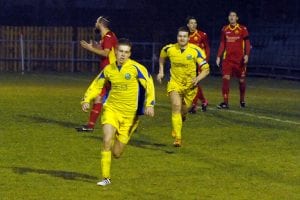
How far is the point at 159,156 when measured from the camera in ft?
47.4

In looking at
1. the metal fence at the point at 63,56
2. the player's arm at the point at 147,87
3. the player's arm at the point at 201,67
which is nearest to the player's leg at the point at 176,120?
the player's arm at the point at 201,67

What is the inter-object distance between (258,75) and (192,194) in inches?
1130

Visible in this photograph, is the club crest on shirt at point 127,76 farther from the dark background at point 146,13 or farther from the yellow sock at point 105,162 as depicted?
the dark background at point 146,13

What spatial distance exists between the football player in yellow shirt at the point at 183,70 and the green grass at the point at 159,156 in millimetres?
807

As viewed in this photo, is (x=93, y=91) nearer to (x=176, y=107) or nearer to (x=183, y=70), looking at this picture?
(x=176, y=107)

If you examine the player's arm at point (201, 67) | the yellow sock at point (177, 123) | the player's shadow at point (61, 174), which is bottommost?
the player's shadow at point (61, 174)

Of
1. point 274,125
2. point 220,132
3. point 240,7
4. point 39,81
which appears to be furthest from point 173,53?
point 240,7

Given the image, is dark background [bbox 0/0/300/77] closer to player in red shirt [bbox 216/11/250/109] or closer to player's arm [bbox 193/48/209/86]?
player in red shirt [bbox 216/11/250/109]

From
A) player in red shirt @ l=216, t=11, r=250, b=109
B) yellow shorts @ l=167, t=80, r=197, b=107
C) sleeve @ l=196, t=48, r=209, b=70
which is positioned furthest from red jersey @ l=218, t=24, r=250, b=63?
sleeve @ l=196, t=48, r=209, b=70

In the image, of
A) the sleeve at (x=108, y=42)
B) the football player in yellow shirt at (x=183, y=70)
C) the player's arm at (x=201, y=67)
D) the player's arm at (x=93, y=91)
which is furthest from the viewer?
the sleeve at (x=108, y=42)

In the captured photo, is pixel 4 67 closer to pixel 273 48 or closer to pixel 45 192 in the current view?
pixel 273 48

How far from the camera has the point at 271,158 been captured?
14.5 metres

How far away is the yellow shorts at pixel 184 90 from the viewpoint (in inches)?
638

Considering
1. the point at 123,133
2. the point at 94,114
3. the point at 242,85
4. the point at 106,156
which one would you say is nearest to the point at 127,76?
the point at 123,133
